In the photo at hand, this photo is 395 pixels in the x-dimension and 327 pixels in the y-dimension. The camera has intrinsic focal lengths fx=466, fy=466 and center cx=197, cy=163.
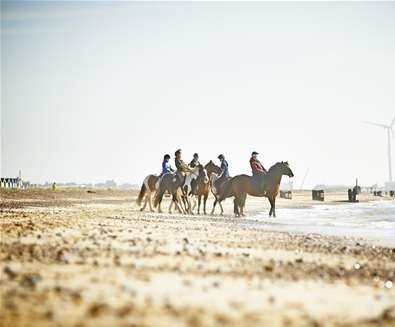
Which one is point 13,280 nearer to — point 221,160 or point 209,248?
point 209,248

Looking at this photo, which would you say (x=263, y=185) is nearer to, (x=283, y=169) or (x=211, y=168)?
(x=283, y=169)

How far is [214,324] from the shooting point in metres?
4.23

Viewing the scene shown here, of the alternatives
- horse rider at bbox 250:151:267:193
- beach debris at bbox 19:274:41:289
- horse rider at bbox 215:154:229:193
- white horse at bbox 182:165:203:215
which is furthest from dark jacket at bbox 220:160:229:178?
beach debris at bbox 19:274:41:289

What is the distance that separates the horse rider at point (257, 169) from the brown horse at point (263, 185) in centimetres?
12

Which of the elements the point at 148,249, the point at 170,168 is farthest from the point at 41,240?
the point at 170,168

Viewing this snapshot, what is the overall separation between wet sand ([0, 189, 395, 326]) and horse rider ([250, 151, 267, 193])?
15.1 meters

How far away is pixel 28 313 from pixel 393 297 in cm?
440

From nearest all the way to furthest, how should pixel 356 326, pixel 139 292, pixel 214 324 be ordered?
pixel 214 324, pixel 356 326, pixel 139 292

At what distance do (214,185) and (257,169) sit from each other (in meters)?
3.04

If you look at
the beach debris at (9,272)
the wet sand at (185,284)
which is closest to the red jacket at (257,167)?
the wet sand at (185,284)

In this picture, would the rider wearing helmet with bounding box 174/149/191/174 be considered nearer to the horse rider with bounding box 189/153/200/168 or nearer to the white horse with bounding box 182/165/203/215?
the white horse with bounding box 182/165/203/215

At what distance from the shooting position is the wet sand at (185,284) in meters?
4.49

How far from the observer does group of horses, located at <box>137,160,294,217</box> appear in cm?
2520

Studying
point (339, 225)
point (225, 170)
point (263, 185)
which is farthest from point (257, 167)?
point (339, 225)
